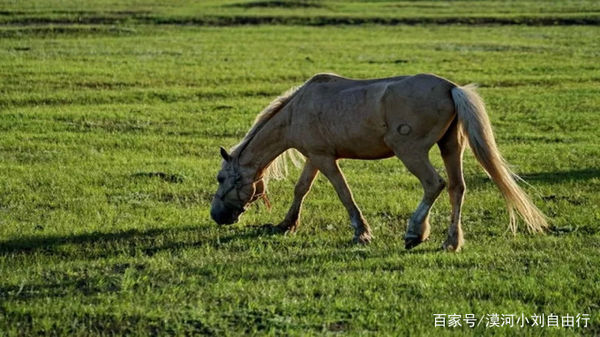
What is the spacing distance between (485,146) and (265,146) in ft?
9.58

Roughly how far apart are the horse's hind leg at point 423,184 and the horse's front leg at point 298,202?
1.74 meters

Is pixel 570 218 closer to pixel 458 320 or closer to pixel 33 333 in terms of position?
pixel 458 320

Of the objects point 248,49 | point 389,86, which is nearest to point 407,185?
point 389,86

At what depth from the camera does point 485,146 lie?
10180mm

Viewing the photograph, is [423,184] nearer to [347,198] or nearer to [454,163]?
[454,163]

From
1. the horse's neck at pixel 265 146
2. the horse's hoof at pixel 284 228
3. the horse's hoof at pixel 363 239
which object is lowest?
the horse's hoof at pixel 363 239

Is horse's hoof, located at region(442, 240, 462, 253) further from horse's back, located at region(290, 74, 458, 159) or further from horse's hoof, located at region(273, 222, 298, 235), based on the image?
horse's hoof, located at region(273, 222, 298, 235)

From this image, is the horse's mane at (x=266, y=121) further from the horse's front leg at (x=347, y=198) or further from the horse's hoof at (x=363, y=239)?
the horse's hoof at (x=363, y=239)

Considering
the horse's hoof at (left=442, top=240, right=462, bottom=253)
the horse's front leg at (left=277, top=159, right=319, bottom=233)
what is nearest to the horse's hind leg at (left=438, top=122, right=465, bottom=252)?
the horse's hoof at (left=442, top=240, right=462, bottom=253)

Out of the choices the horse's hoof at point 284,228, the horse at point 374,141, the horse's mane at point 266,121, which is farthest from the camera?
the horse's mane at point 266,121

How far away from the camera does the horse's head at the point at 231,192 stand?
11609 millimetres

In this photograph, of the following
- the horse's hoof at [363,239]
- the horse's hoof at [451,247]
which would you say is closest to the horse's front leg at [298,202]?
the horse's hoof at [363,239]

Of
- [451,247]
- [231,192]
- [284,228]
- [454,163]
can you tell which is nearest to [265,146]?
[231,192]

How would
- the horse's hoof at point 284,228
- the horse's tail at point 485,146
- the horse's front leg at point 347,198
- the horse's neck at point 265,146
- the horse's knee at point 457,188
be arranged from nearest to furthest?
the horse's tail at point 485,146 < the horse's knee at point 457,188 < the horse's front leg at point 347,198 < the horse's hoof at point 284,228 < the horse's neck at point 265,146
